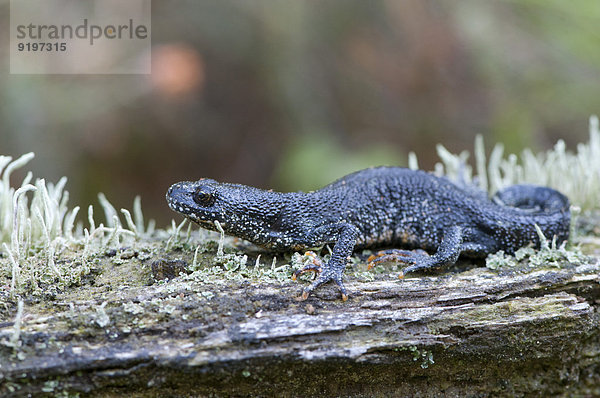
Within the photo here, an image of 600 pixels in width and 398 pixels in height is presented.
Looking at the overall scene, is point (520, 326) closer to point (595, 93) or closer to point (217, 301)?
point (217, 301)

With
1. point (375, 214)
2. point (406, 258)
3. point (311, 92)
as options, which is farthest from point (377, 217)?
point (311, 92)

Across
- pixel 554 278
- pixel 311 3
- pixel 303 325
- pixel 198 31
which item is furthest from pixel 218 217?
pixel 198 31

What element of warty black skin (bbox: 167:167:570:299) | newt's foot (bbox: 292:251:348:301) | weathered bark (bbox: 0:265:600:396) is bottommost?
weathered bark (bbox: 0:265:600:396)

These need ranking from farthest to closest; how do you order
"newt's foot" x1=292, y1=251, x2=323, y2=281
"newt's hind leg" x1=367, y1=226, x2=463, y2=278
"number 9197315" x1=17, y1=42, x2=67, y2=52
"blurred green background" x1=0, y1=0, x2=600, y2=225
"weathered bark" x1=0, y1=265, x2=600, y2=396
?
"blurred green background" x1=0, y1=0, x2=600, y2=225, "number 9197315" x1=17, y1=42, x2=67, y2=52, "newt's hind leg" x1=367, y1=226, x2=463, y2=278, "newt's foot" x1=292, y1=251, x2=323, y2=281, "weathered bark" x1=0, y1=265, x2=600, y2=396

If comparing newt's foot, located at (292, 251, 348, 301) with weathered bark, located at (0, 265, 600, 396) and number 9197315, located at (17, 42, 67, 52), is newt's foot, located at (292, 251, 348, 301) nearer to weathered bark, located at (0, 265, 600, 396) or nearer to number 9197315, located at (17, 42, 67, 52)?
weathered bark, located at (0, 265, 600, 396)

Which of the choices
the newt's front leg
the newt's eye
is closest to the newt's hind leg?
the newt's front leg

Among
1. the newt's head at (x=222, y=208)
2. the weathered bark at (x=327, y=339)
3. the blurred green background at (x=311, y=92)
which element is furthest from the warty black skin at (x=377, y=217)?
the blurred green background at (x=311, y=92)

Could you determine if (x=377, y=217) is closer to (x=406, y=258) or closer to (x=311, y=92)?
(x=406, y=258)
